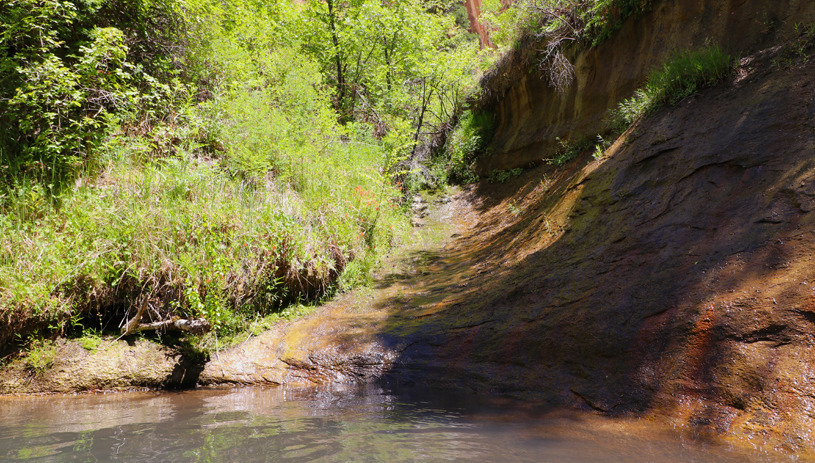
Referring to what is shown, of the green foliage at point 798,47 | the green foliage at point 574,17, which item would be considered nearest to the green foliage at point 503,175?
the green foliage at point 574,17

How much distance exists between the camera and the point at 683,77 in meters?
6.85

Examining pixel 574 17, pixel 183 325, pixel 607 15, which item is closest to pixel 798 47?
pixel 607 15

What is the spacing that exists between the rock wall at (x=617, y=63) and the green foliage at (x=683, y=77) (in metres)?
0.44

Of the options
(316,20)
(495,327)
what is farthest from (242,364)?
(316,20)

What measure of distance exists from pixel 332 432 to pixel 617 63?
9.88 metres

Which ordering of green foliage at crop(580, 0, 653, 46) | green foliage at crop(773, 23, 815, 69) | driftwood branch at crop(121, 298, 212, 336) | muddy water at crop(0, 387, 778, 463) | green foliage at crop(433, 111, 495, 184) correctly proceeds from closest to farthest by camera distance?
1. muddy water at crop(0, 387, 778, 463)
2. driftwood branch at crop(121, 298, 212, 336)
3. green foliage at crop(773, 23, 815, 69)
4. green foliage at crop(580, 0, 653, 46)
5. green foliage at crop(433, 111, 495, 184)

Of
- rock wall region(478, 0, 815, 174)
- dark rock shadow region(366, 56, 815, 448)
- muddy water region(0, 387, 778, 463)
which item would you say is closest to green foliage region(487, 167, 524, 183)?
rock wall region(478, 0, 815, 174)

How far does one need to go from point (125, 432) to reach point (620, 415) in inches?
151

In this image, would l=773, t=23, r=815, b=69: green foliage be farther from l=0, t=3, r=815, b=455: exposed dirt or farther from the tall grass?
the tall grass

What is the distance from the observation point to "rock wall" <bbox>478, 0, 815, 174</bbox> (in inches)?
259

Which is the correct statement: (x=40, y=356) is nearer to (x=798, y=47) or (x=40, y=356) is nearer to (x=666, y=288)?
(x=666, y=288)

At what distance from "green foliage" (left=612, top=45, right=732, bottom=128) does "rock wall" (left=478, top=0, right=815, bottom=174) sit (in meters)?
0.44

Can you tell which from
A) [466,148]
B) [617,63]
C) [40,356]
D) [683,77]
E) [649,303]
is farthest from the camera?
[466,148]

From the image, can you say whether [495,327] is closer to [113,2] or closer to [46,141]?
[46,141]
